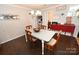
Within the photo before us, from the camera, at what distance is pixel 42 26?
207 cm

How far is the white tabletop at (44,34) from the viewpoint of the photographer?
2.08m

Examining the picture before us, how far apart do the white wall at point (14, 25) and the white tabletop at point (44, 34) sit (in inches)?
10.3

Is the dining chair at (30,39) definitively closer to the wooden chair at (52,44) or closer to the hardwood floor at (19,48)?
the hardwood floor at (19,48)

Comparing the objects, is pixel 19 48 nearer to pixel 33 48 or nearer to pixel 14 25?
A: pixel 33 48

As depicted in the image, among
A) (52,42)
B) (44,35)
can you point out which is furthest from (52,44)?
(44,35)

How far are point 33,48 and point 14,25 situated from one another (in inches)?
22.1

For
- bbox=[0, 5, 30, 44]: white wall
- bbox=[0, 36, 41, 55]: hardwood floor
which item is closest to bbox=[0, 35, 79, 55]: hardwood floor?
bbox=[0, 36, 41, 55]: hardwood floor

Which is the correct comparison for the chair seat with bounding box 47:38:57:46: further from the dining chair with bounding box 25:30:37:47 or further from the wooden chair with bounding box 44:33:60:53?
the dining chair with bounding box 25:30:37:47

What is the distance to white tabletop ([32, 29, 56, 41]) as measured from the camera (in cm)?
208

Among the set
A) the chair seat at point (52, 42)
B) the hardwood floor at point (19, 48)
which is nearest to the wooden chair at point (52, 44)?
the chair seat at point (52, 42)

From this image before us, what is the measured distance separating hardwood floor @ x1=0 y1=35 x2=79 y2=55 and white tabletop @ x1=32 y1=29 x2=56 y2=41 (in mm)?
97

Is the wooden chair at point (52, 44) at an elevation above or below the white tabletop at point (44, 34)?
below
